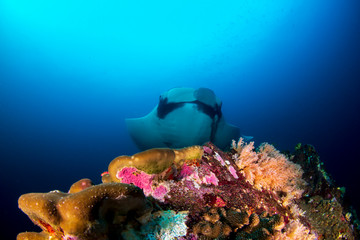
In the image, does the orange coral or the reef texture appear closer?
the reef texture

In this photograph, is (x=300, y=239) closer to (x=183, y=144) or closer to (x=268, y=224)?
(x=268, y=224)

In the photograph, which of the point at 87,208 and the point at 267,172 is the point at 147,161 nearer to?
the point at 87,208

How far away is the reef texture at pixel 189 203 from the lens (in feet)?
3.91

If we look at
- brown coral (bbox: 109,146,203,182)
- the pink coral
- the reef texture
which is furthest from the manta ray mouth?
the pink coral

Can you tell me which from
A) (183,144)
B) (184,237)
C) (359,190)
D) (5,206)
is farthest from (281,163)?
(359,190)

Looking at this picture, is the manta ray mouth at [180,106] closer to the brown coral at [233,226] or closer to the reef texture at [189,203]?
the reef texture at [189,203]

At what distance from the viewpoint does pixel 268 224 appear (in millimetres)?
1751

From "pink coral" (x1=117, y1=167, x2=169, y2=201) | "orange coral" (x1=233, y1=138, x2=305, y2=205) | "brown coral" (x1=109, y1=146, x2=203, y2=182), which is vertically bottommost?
"orange coral" (x1=233, y1=138, x2=305, y2=205)

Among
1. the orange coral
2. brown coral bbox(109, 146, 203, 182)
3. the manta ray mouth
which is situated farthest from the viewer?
the manta ray mouth

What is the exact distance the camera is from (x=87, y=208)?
45.3 inches

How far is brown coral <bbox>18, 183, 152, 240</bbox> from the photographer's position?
1148mm

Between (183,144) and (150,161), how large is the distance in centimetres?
395

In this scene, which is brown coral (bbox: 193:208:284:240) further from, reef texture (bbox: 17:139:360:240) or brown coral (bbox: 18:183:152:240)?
brown coral (bbox: 18:183:152:240)

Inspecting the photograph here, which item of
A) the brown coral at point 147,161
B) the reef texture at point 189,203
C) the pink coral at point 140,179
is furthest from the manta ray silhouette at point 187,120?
the pink coral at point 140,179
